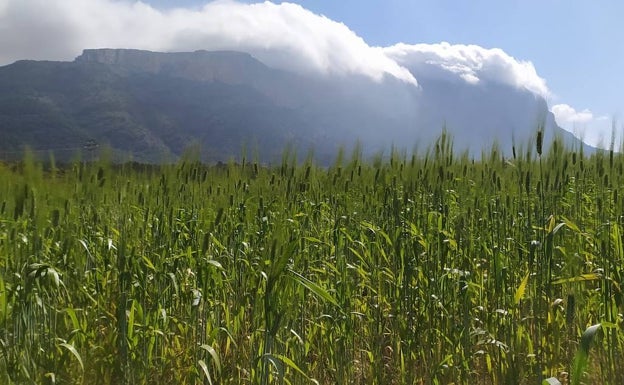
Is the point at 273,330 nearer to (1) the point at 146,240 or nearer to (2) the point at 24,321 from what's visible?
(2) the point at 24,321

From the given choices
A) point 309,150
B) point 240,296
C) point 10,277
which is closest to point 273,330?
point 240,296

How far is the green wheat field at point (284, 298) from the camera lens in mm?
2010

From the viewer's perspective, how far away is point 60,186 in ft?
8.60

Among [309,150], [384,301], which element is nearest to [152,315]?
[384,301]

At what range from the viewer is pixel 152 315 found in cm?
245

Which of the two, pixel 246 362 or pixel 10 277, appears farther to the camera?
pixel 246 362

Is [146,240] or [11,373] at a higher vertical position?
[146,240]

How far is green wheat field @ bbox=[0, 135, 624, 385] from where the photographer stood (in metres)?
2.01

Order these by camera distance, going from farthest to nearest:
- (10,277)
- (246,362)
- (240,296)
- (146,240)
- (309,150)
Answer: (309,150) → (146,240) → (246,362) → (240,296) → (10,277)

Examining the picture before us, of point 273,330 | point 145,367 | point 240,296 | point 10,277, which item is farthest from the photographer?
point 240,296

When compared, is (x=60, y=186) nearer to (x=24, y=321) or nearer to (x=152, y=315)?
(x=152, y=315)

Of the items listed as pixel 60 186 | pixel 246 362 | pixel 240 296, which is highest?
pixel 60 186

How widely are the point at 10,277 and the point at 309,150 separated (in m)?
2.22

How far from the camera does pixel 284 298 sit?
188 cm
